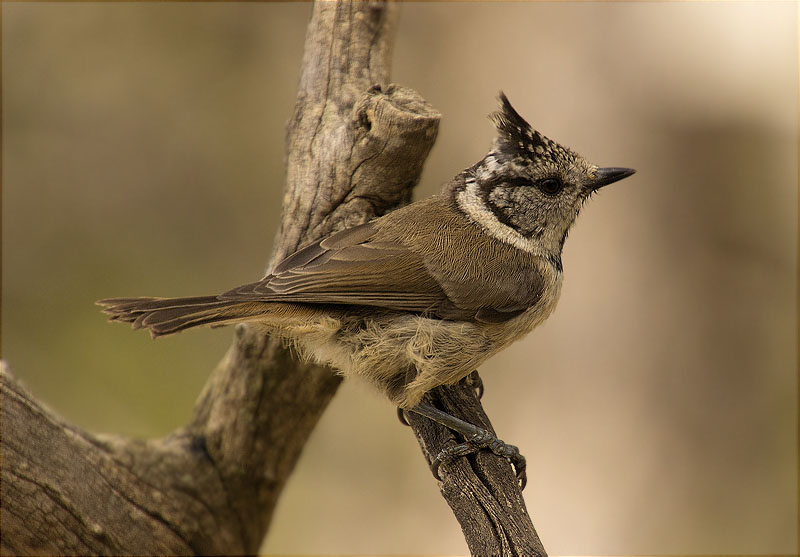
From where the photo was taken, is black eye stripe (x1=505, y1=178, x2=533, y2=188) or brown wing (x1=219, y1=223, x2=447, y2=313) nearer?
brown wing (x1=219, y1=223, x2=447, y2=313)

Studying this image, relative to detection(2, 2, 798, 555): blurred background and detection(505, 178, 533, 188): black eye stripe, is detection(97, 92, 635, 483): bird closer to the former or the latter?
detection(505, 178, 533, 188): black eye stripe

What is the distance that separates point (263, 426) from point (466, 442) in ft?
3.54

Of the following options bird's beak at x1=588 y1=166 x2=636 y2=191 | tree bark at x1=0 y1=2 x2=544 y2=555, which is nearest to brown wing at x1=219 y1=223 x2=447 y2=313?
tree bark at x1=0 y1=2 x2=544 y2=555

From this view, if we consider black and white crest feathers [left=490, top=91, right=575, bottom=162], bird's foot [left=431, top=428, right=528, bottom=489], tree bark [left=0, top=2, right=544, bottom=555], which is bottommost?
bird's foot [left=431, top=428, right=528, bottom=489]

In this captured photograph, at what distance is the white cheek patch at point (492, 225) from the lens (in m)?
3.24

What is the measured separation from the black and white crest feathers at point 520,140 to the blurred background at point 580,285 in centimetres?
241

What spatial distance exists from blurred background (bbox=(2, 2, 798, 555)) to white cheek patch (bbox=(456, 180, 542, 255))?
2296mm

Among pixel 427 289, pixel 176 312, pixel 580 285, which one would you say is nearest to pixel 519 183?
pixel 427 289

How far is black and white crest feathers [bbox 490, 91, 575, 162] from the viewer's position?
3135 mm

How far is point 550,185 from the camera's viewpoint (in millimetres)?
3256

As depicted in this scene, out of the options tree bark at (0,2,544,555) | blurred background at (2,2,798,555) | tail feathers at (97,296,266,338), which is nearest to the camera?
tail feathers at (97,296,266,338)

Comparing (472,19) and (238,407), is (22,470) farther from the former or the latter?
(472,19)

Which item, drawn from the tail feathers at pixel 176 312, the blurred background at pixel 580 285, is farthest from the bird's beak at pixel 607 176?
the blurred background at pixel 580 285

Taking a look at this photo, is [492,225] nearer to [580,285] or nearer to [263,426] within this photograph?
[263,426]
